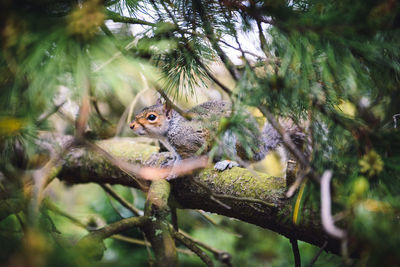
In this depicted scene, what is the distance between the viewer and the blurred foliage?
0.56 meters

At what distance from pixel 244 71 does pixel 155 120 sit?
3.23 ft

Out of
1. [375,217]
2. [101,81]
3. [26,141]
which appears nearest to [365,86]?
[375,217]

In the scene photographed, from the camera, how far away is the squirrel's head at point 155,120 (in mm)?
1673

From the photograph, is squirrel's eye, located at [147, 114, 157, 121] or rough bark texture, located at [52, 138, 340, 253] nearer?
rough bark texture, located at [52, 138, 340, 253]

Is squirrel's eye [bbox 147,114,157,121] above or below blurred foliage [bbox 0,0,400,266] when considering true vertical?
below

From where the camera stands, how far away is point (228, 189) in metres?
1.18

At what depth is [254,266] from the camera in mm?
1791

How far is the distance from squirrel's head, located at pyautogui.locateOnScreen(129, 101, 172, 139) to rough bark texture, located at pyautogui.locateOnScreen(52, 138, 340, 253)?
10 cm

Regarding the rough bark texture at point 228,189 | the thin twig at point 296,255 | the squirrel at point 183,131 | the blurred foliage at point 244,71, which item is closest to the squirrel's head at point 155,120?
the squirrel at point 183,131

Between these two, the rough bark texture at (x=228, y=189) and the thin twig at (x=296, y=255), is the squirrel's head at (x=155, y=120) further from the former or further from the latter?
the thin twig at (x=296, y=255)

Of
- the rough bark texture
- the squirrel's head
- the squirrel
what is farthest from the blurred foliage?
the squirrel's head

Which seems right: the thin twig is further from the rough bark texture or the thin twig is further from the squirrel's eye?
the squirrel's eye

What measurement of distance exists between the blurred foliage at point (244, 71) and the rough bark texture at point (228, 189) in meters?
0.14

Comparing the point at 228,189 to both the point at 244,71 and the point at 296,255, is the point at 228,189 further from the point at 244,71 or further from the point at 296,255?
the point at 244,71
